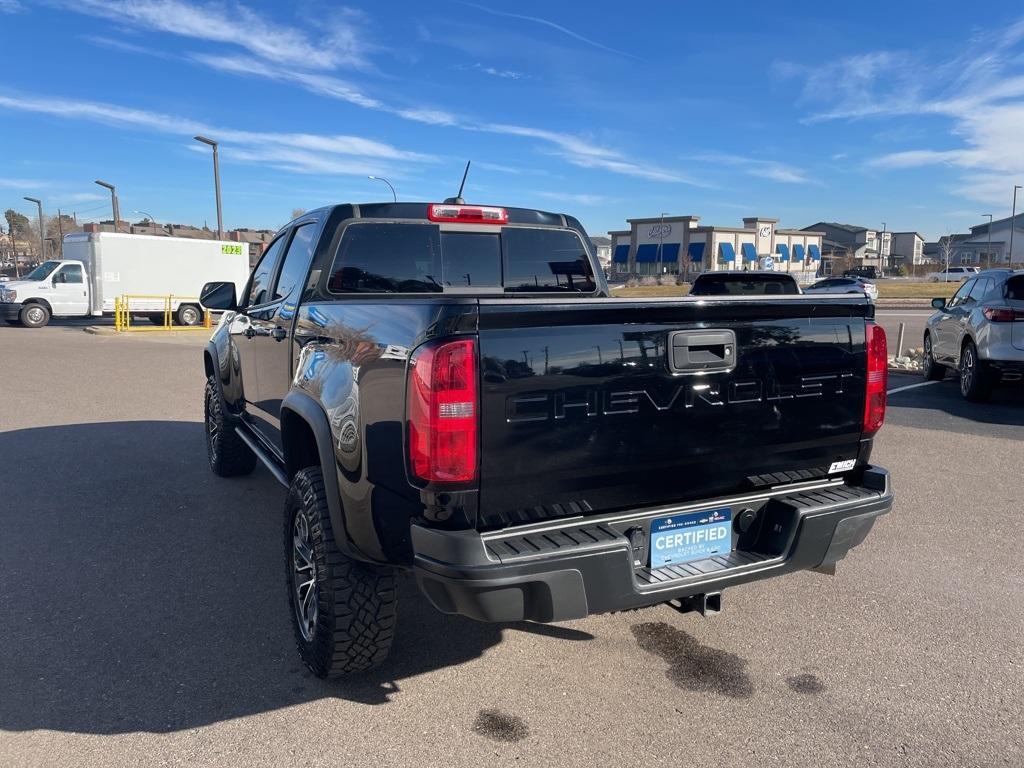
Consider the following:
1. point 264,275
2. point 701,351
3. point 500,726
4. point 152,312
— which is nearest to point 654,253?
Result: point 152,312

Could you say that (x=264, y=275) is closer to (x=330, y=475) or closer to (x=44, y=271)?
(x=330, y=475)

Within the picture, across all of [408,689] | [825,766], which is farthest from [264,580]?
[825,766]

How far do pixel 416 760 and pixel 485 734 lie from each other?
0.95ft

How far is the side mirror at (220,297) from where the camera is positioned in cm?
521

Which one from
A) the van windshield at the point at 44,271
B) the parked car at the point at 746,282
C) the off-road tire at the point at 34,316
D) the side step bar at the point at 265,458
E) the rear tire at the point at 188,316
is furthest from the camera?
the rear tire at the point at 188,316

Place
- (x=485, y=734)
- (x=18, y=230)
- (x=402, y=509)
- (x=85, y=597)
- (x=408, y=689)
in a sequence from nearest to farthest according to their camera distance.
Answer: (x=402, y=509)
(x=485, y=734)
(x=408, y=689)
(x=85, y=597)
(x=18, y=230)

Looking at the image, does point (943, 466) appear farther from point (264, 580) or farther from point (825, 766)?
point (264, 580)

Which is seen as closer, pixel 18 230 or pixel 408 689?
pixel 408 689

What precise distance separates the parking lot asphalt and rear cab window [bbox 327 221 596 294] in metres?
1.74

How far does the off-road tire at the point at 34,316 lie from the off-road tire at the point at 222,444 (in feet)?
68.2

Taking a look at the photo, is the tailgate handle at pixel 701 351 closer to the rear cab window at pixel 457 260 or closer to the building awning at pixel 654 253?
the rear cab window at pixel 457 260

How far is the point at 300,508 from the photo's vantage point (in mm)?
3352

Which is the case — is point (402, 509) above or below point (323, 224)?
below

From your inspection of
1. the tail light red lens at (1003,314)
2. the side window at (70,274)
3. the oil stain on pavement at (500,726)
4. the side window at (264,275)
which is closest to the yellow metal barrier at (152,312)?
the side window at (70,274)
